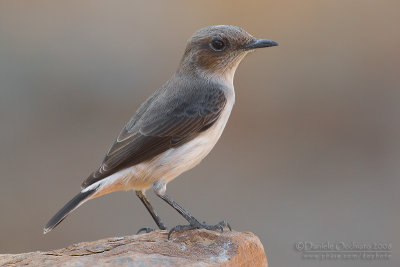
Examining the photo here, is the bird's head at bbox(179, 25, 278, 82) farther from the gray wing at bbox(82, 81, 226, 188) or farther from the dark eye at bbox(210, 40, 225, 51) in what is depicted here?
the gray wing at bbox(82, 81, 226, 188)

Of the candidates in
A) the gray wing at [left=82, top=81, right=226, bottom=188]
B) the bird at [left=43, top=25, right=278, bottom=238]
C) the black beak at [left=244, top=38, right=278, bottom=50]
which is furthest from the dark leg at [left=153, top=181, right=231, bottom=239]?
the black beak at [left=244, top=38, right=278, bottom=50]

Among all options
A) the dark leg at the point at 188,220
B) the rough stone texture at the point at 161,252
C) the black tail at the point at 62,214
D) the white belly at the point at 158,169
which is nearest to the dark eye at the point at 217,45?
the white belly at the point at 158,169

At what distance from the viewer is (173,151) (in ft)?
19.0

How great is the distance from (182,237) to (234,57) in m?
1.99

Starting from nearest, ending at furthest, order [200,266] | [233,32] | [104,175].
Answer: [200,266]
[104,175]
[233,32]

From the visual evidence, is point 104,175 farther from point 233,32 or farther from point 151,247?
point 233,32

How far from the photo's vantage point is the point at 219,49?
246 inches

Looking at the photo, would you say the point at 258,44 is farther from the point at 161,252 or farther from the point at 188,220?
the point at 161,252

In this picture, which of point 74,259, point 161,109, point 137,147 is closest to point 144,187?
point 137,147

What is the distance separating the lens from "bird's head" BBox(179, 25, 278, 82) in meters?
6.21

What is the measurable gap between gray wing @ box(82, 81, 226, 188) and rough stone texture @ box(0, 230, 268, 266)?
0.74 m

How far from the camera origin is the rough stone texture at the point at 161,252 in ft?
15.5

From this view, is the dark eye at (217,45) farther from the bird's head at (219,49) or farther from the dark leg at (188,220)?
the dark leg at (188,220)

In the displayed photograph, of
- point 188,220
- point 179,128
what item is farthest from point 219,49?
point 188,220
